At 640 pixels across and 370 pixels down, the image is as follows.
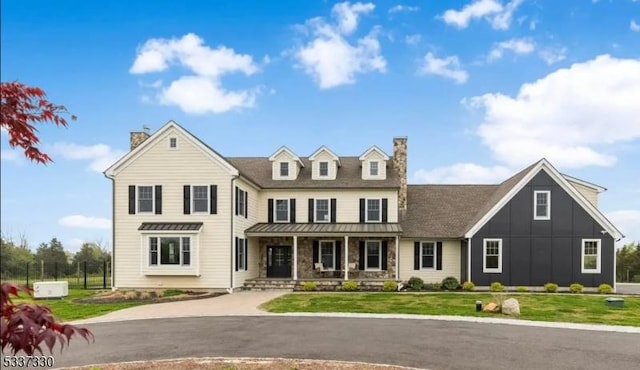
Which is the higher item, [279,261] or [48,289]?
[279,261]

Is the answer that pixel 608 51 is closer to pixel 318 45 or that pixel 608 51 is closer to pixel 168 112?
pixel 318 45

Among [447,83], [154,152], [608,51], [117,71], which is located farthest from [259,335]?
[608,51]

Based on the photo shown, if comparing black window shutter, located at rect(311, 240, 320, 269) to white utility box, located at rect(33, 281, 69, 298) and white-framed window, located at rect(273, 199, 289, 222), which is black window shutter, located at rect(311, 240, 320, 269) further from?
white utility box, located at rect(33, 281, 69, 298)

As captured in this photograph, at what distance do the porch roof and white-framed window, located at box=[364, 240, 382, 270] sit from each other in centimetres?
117

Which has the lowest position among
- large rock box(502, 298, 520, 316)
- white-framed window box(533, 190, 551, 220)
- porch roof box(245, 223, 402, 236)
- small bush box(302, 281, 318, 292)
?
small bush box(302, 281, 318, 292)

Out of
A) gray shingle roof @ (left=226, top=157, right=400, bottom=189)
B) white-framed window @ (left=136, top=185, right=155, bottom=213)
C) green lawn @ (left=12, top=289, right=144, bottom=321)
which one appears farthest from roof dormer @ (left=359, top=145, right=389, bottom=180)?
green lawn @ (left=12, top=289, right=144, bottom=321)

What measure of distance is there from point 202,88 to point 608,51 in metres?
16.0

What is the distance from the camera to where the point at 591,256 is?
26.5 m

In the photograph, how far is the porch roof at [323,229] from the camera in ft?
89.0

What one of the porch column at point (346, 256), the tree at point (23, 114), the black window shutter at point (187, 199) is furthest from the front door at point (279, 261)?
the tree at point (23, 114)

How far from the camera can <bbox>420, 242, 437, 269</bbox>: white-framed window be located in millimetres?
28766

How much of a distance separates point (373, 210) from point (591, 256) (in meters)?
11.6

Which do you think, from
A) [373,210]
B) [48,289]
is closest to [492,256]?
[373,210]

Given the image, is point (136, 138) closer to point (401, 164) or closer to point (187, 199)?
point (187, 199)
